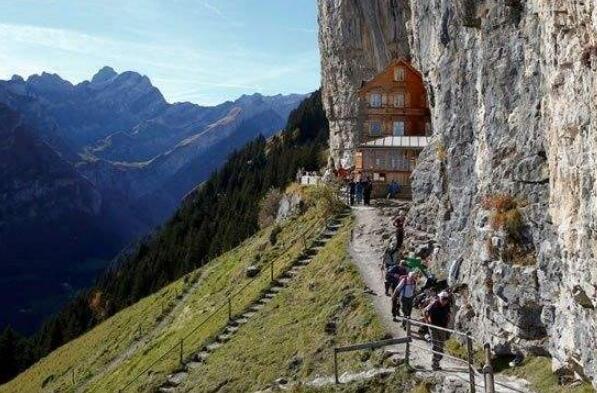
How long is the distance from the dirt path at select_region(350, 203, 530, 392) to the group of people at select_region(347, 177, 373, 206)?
126cm

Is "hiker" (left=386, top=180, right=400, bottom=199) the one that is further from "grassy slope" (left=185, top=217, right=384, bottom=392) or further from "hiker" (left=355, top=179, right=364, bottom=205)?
"grassy slope" (left=185, top=217, right=384, bottom=392)

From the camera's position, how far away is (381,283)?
110 ft

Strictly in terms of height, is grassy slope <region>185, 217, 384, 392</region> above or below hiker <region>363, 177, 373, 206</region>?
below

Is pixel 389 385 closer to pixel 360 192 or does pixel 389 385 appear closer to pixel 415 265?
pixel 415 265

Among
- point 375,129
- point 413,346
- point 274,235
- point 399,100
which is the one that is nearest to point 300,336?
point 413,346

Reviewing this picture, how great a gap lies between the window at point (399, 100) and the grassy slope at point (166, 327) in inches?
783

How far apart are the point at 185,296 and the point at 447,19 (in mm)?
34922

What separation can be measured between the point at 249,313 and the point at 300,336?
25.9 feet

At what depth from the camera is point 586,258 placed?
16.9m

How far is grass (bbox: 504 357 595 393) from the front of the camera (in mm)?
18047

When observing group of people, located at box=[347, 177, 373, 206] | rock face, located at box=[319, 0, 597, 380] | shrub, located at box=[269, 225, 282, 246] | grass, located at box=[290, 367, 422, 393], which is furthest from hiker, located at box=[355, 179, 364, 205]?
grass, located at box=[290, 367, 422, 393]

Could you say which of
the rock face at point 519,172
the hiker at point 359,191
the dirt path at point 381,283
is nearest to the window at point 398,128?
the hiker at point 359,191

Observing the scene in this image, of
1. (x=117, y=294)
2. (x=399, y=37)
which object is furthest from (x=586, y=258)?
(x=117, y=294)

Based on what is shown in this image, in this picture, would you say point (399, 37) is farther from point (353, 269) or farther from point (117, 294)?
point (117, 294)
